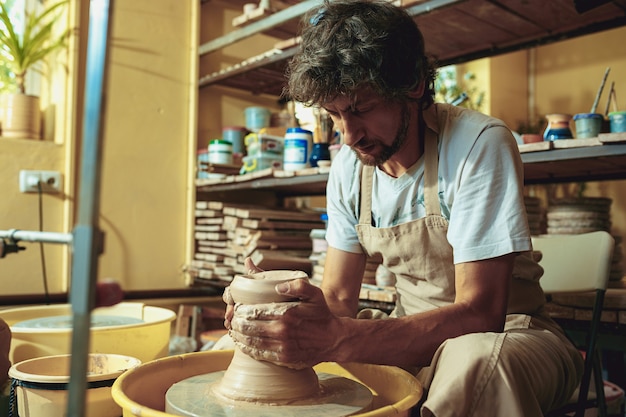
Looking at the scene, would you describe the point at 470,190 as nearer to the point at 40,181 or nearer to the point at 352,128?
the point at 352,128

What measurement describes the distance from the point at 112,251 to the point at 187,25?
1.49 m

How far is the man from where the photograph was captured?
111 centimetres

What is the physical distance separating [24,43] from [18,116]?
0.39 meters

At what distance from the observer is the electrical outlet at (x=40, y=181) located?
9.63ft

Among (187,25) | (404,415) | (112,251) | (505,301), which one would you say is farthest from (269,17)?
(404,415)

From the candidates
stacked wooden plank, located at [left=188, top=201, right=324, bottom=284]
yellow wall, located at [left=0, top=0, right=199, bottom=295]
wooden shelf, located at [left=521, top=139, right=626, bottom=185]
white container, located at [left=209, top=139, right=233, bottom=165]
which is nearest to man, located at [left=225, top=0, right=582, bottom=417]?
wooden shelf, located at [left=521, top=139, right=626, bottom=185]

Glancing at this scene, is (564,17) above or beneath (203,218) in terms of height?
above

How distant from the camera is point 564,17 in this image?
245cm

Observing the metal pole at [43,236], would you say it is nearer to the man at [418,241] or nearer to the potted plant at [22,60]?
the man at [418,241]

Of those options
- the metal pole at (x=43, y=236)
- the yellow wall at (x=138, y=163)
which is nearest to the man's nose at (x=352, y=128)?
A: the metal pole at (x=43, y=236)

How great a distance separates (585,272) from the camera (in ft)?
5.78

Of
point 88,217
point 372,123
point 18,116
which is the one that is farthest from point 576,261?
point 18,116

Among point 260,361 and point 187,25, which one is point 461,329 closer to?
point 260,361

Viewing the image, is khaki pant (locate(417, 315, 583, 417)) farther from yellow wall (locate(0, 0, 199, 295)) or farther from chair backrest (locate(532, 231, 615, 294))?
yellow wall (locate(0, 0, 199, 295))
